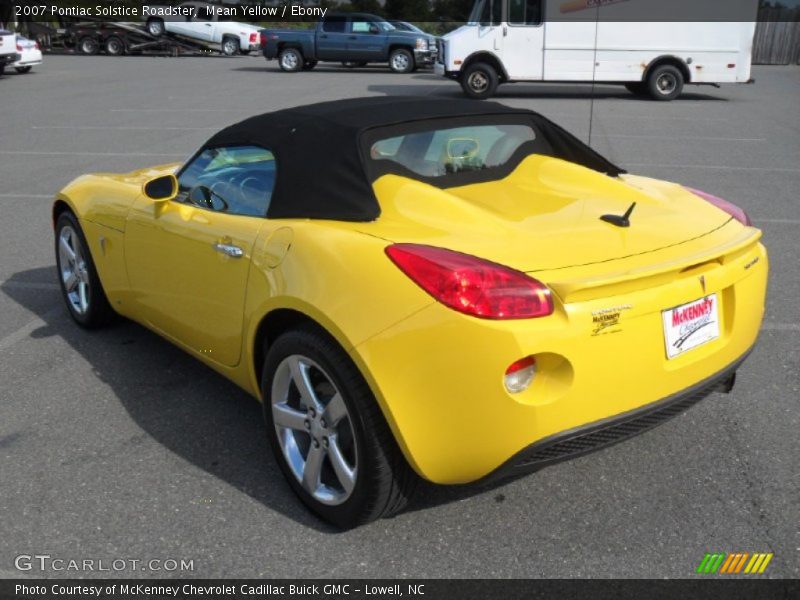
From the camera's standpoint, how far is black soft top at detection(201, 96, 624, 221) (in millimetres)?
3131

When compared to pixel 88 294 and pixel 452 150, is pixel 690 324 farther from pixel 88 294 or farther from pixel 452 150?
pixel 88 294

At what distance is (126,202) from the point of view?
4.24m

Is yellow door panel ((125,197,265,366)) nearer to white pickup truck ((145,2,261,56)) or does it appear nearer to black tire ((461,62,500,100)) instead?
black tire ((461,62,500,100))

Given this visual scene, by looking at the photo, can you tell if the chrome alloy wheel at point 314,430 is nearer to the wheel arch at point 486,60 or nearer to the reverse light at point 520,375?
the reverse light at point 520,375

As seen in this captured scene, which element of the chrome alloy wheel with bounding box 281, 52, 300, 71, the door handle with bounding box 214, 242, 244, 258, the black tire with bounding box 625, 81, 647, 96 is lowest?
the black tire with bounding box 625, 81, 647, 96

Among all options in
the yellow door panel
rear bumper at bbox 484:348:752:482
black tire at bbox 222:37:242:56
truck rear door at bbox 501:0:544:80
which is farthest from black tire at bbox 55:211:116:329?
black tire at bbox 222:37:242:56

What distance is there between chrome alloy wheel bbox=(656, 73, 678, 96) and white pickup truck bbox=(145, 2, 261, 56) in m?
19.3

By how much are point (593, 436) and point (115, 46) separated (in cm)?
3616

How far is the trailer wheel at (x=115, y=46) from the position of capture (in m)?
34.6

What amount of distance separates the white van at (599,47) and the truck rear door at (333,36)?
8.25m

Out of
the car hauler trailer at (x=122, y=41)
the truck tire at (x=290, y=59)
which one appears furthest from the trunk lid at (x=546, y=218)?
the car hauler trailer at (x=122, y=41)

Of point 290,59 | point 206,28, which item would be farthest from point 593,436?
point 206,28

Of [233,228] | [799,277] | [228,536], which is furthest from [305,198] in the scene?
[799,277]
